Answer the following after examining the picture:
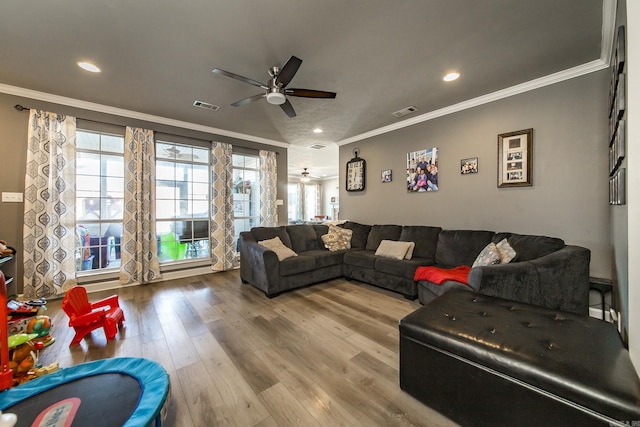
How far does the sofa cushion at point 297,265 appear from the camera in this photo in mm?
3311

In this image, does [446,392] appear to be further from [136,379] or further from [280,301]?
[280,301]

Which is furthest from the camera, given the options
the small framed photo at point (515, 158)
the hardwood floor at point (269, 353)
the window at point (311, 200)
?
the window at point (311, 200)

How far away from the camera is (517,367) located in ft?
3.65

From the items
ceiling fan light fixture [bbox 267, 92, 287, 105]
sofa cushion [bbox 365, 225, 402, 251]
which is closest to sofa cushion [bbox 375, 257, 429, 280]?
sofa cushion [bbox 365, 225, 402, 251]

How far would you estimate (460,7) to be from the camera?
182cm

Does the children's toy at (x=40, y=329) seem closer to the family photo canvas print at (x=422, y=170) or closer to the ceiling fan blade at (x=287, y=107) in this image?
the ceiling fan blade at (x=287, y=107)

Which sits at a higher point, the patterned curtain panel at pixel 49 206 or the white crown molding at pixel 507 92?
the white crown molding at pixel 507 92

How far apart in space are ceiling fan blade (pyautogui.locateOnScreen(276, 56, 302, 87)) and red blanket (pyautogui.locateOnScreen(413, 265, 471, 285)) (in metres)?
2.58

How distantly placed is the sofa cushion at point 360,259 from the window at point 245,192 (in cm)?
243

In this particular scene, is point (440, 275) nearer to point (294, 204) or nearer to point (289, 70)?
point (289, 70)

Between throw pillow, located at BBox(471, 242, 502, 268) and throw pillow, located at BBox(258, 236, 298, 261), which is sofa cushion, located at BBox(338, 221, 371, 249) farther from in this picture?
throw pillow, located at BBox(471, 242, 502, 268)

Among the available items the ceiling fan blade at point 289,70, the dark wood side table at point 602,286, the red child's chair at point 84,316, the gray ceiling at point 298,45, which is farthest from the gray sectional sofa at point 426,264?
the ceiling fan blade at point 289,70

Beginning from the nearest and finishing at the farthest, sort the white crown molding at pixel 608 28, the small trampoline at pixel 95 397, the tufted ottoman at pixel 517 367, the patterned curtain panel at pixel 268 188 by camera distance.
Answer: the tufted ottoman at pixel 517 367, the small trampoline at pixel 95 397, the white crown molding at pixel 608 28, the patterned curtain panel at pixel 268 188

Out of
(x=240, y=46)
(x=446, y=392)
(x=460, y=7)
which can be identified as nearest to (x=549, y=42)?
(x=460, y=7)
